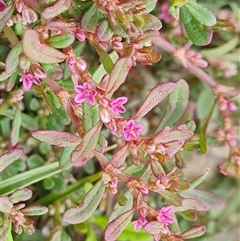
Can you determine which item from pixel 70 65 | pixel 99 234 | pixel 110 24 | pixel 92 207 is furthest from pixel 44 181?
pixel 110 24

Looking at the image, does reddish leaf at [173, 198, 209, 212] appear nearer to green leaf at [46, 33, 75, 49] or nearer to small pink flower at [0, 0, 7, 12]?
green leaf at [46, 33, 75, 49]

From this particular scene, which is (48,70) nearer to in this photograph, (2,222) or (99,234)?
(2,222)

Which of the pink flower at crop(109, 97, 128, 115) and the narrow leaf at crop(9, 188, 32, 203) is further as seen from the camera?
the narrow leaf at crop(9, 188, 32, 203)

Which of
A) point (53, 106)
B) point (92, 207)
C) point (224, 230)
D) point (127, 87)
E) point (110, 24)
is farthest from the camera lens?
point (224, 230)

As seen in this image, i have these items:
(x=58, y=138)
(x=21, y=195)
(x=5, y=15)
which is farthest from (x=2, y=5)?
(x=21, y=195)

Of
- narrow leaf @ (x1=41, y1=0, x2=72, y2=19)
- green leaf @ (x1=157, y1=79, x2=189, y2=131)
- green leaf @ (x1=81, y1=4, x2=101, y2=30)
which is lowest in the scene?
green leaf @ (x1=157, y1=79, x2=189, y2=131)

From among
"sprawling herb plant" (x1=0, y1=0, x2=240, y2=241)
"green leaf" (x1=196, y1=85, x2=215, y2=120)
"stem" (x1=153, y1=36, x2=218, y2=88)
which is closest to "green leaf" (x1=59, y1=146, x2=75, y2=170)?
"sprawling herb plant" (x1=0, y1=0, x2=240, y2=241)

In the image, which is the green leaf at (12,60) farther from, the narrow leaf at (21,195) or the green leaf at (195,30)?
the green leaf at (195,30)
